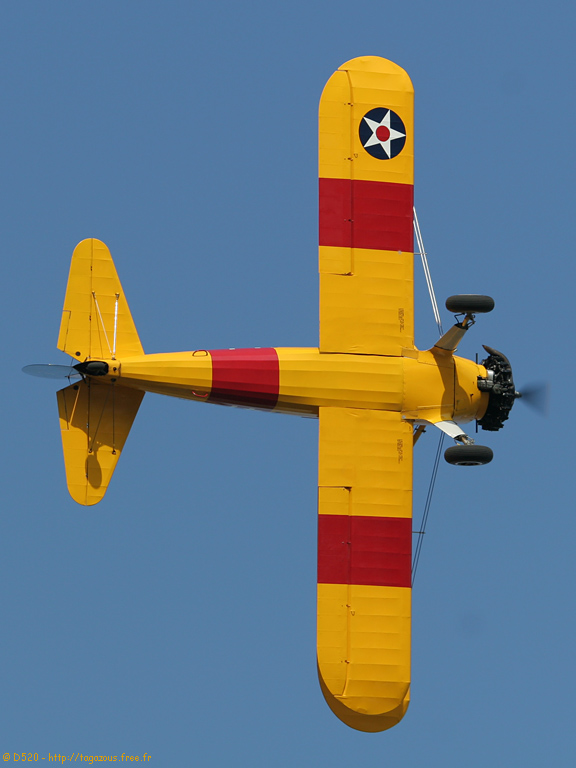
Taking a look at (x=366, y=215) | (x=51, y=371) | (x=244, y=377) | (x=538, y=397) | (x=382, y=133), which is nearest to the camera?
(x=51, y=371)

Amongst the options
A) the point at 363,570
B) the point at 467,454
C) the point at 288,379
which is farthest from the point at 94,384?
the point at 467,454

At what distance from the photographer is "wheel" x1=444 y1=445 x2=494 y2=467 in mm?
23812

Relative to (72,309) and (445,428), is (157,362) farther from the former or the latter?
(445,428)

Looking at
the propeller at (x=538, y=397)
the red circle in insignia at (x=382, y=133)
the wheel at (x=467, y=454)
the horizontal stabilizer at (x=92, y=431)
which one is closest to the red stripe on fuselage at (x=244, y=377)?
the horizontal stabilizer at (x=92, y=431)

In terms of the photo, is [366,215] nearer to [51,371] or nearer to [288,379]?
[288,379]

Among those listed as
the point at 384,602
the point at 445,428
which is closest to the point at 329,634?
the point at 384,602

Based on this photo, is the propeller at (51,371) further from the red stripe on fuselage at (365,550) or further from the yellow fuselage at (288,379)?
the red stripe on fuselage at (365,550)

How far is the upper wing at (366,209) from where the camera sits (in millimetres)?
24359

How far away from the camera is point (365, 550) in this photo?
2400 centimetres

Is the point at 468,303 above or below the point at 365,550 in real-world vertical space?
above

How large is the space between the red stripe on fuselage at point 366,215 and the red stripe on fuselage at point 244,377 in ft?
6.53

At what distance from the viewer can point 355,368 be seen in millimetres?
24109

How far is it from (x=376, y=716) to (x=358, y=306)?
19.2ft

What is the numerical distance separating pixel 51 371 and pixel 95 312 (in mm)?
1149
